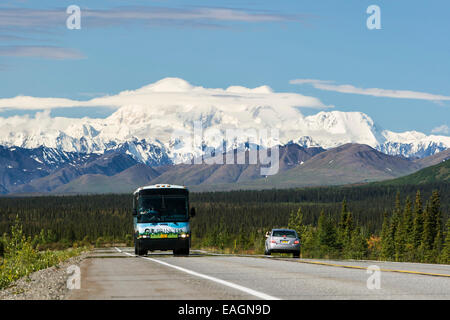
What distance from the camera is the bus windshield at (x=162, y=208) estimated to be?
1512 inches

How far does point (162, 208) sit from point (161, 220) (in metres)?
0.74

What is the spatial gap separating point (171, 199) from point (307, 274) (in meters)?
18.6

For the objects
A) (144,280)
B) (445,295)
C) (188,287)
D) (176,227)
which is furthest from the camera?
(176,227)

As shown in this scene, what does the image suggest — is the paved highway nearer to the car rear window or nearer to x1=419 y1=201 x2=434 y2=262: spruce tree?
the car rear window

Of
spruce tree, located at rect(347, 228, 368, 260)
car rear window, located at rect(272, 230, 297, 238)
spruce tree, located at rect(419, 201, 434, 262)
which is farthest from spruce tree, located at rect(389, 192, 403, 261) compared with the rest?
car rear window, located at rect(272, 230, 297, 238)

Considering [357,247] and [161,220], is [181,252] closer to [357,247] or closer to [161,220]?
[161,220]

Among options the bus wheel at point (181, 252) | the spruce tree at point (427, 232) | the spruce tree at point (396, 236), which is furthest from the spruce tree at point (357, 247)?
the bus wheel at point (181, 252)

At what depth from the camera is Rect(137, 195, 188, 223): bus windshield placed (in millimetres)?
38406

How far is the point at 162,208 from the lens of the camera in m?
38.7

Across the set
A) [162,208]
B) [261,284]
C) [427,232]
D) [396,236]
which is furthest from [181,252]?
[396,236]

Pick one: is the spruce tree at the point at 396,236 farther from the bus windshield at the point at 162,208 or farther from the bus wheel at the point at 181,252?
the bus windshield at the point at 162,208
